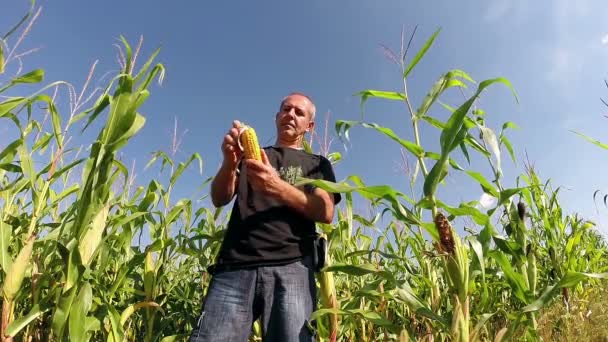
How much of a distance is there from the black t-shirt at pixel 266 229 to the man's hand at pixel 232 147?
0.18 m

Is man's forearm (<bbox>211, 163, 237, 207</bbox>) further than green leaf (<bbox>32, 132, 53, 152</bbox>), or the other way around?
green leaf (<bbox>32, 132, 53, 152</bbox>)

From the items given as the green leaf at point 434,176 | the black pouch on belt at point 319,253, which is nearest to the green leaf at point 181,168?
the black pouch on belt at point 319,253

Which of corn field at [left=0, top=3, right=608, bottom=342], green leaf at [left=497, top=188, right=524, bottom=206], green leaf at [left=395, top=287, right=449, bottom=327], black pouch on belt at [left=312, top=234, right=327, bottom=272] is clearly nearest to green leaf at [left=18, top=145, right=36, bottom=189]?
corn field at [left=0, top=3, right=608, bottom=342]

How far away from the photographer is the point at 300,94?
2100 mm

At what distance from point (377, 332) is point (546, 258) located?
141cm

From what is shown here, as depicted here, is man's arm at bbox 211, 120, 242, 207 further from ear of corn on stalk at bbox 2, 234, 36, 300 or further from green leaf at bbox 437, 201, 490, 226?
green leaf at bbox 437, 201, 490, 226

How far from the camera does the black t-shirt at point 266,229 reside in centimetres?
166

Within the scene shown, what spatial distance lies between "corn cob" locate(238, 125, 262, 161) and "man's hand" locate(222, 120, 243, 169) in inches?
1.0

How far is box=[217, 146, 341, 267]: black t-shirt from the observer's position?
1655mm

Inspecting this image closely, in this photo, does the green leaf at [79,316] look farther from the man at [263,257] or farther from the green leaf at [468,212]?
the green leaf at [468,212]

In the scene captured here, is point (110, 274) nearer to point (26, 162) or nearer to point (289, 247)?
point (26, 162)

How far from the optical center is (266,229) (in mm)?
1694

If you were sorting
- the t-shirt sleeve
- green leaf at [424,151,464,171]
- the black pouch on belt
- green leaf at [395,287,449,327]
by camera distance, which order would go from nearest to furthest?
green leaf at [395,287,449,327] < green leaf at [424,151,464,171] < the black pouch on belt < the t-shirt sleeve

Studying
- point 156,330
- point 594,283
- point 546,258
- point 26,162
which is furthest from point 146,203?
point 594,283
